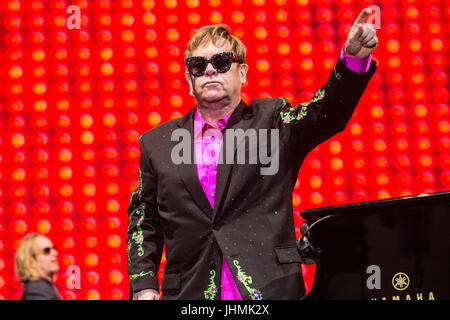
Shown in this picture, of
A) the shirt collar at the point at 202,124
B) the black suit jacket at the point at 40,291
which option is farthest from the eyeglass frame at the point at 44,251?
the shirt collar at the point at 202,124

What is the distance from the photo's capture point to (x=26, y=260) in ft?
10.5

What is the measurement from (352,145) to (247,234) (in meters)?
1.90

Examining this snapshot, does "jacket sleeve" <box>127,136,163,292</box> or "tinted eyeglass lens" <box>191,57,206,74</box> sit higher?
"tinted eyeglass lens" <box>191,57,206,74</box>

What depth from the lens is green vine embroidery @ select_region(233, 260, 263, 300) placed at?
162 cm

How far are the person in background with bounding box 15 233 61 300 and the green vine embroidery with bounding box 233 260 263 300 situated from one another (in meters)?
1.74

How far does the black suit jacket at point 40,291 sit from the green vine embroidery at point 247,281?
5.65 feet

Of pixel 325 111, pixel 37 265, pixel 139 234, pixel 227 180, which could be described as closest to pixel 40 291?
pixel 37 265

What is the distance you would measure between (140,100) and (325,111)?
6.47ft

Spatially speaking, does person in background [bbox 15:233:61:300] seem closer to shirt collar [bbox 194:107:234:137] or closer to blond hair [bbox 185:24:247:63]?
shirt collar [bbox 194:107:234:137]

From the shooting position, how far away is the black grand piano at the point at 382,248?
1521mm

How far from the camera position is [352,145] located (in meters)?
3.47

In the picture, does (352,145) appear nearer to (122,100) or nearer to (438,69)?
(438,69)

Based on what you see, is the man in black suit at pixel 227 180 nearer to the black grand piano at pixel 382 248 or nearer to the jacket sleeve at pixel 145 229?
the jacket sleeve at pixel 145 229

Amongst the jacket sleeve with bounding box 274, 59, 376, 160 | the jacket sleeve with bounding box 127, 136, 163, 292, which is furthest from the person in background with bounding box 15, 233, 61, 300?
the jacket sleeve with bounding box 274, 59, 376, 160
